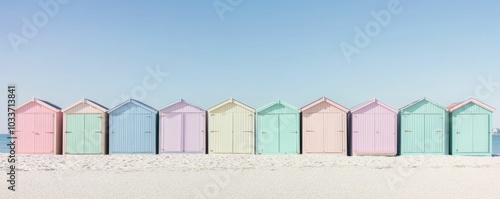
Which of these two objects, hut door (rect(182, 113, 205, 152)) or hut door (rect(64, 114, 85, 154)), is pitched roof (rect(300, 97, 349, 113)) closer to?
hut door (rect(182, 113, 205, 152))

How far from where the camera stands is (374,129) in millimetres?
19375

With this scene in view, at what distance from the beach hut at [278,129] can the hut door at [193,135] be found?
107 inches

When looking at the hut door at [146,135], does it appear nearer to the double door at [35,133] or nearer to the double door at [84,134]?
the double door at [84,134]

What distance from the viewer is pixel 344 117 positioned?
766 inches

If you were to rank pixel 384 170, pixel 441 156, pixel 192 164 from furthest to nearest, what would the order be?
pixel 441 156, pixel 192 164, pixel 384 170

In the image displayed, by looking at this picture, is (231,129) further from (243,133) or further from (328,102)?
(328,102)

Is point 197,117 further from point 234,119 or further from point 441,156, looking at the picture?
point 441,156

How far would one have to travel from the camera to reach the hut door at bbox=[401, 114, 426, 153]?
19188 millimetres

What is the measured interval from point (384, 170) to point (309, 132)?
19.8 feet

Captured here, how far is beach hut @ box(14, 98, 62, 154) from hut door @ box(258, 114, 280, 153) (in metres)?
9.91

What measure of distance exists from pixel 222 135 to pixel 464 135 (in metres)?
11.4

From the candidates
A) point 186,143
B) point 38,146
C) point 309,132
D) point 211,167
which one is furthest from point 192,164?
point 38,146

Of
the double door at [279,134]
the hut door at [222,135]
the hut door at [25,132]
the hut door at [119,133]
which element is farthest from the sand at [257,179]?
the hut door at [25,132]

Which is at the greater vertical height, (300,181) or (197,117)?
(197,117)
